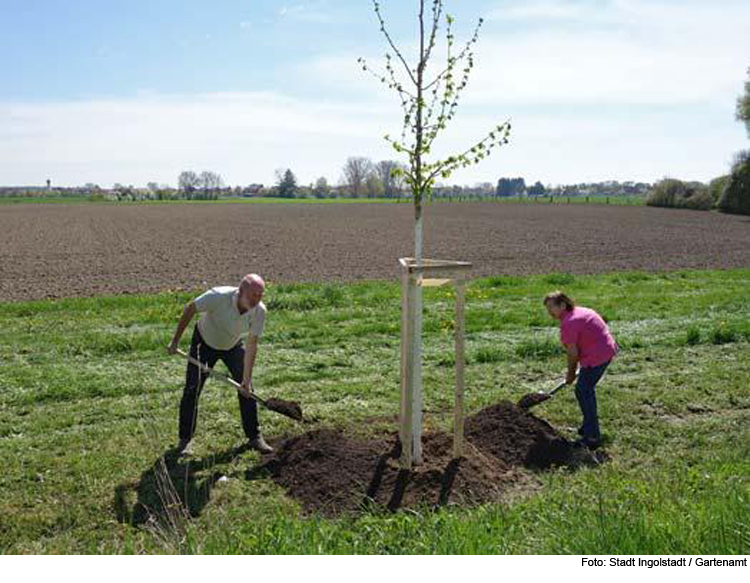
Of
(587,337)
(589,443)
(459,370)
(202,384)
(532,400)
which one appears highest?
(587,337)

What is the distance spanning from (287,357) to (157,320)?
368cm

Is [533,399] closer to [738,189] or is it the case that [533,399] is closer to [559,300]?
[559,300]

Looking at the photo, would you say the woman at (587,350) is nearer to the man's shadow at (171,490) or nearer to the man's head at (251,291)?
the man's head at (251,291)

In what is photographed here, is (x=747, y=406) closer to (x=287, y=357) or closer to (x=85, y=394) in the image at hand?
(x=287, y=357)

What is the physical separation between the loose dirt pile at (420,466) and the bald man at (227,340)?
0.62 metres

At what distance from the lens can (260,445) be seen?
7.14 meters

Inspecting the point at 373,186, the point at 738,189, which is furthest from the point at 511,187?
the point at 738,189

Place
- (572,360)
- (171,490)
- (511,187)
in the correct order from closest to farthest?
(171,490) → (572,360) → (511,187)

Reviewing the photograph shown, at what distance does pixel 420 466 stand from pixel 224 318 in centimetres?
238

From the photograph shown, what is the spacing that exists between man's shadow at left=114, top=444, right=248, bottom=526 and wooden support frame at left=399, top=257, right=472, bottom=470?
5.83ft

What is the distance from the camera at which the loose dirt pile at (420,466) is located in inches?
237

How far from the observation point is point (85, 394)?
8.78 m

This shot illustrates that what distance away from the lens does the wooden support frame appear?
238 inches

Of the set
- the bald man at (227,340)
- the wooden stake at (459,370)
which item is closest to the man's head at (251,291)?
the bald man at (227,340)
